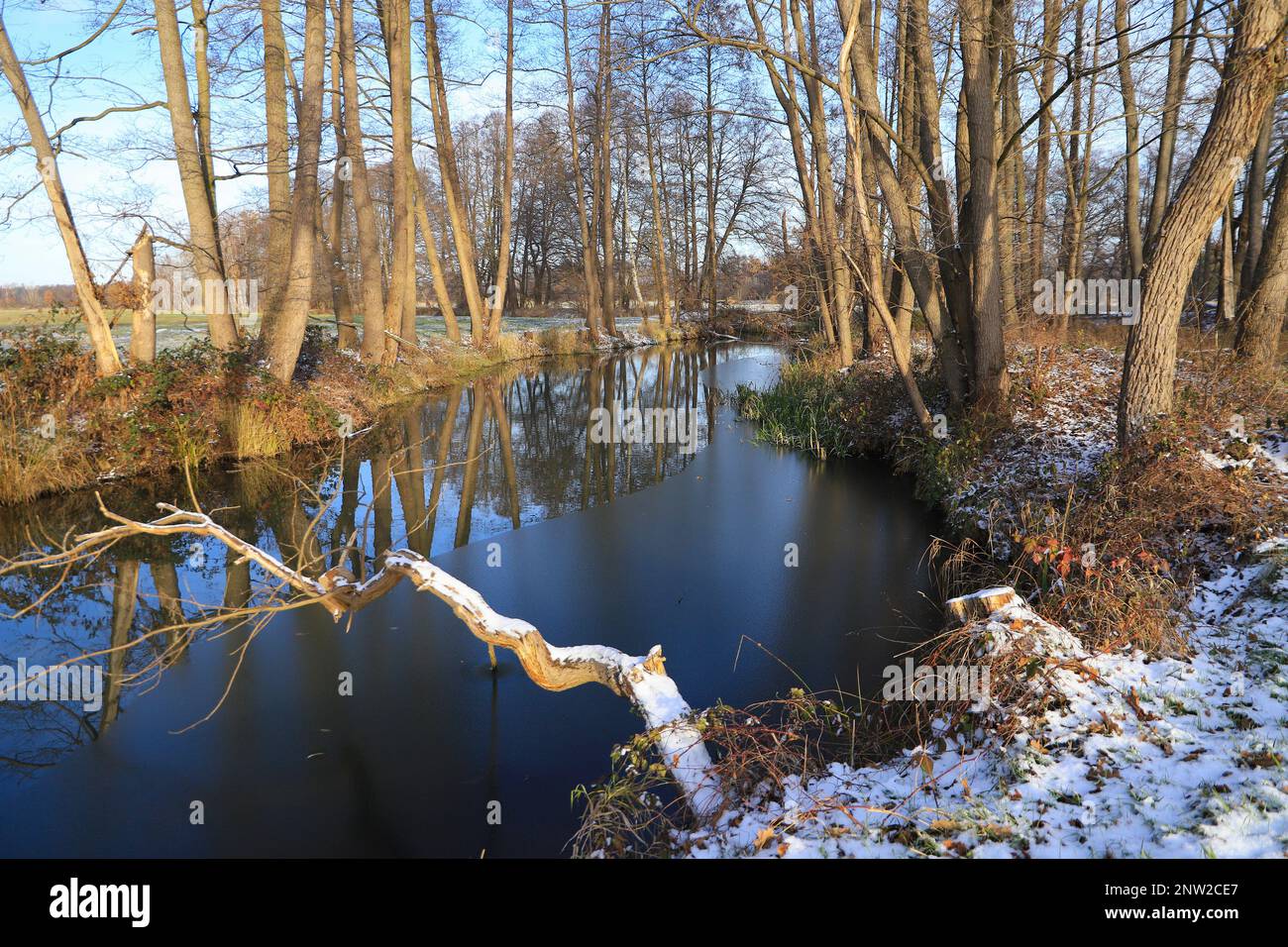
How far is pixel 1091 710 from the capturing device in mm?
3549

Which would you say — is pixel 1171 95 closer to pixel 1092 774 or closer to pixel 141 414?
pixel 1092 774

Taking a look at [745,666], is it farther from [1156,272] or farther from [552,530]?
[1156,272]

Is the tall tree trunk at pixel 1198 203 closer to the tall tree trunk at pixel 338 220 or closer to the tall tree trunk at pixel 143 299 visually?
the tall tree trunk at pixel 143 299

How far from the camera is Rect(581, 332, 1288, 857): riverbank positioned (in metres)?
2.86

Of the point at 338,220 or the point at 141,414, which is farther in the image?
the point at 338,220

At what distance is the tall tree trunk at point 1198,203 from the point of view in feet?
16.9
